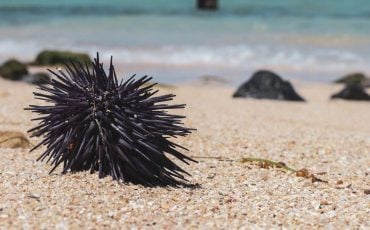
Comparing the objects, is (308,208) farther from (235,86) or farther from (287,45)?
(287,45)

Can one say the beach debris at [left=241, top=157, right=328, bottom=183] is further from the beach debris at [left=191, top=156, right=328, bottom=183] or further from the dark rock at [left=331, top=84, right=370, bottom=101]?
the dark rock at [left=331, top=84, right=370, bottom=101]

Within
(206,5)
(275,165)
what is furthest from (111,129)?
(206,5)

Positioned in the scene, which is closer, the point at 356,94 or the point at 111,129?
the point at 111,129

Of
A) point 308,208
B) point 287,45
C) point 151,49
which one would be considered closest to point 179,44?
point 151,49

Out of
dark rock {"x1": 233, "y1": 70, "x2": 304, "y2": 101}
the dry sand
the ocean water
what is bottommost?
the dry sand

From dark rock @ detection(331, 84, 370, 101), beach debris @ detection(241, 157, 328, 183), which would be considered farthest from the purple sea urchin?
dark rock @ detection(331, 84, 370, 101)

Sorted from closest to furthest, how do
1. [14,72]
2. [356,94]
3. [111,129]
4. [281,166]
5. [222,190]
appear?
[111,129] → [222,190] → [281,166] → [356,94] → [14,72]

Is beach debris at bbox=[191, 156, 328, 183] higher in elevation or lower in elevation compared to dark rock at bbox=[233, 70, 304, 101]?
lower

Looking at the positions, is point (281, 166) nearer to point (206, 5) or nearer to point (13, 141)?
point (13, 141)
